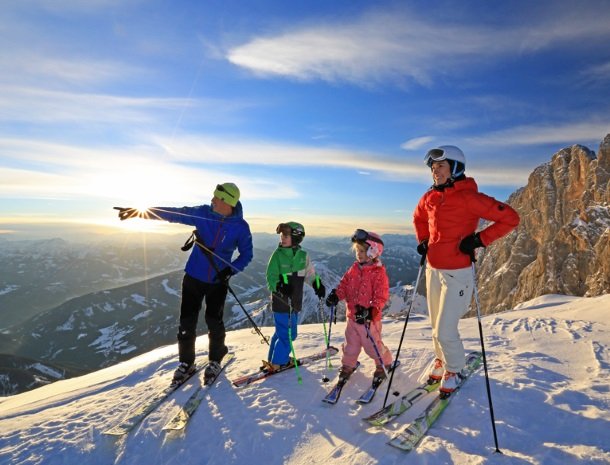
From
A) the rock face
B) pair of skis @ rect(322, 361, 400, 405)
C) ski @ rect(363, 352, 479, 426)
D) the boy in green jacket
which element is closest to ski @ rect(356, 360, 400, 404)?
pair of skis @ rect(322, 361, 400, 405)

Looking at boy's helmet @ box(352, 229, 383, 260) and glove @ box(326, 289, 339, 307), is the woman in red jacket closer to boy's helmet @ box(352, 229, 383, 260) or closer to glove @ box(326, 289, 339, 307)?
boy's helmet @ box(352, 229, 383, 260)

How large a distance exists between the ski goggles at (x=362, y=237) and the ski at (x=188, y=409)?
15.0ft

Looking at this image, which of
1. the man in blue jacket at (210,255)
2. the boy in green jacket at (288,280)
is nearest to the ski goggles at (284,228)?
the boy in green jacket at (288,280)

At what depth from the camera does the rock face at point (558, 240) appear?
6844cm

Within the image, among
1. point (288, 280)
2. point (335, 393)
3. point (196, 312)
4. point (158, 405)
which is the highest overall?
point (288, 280)

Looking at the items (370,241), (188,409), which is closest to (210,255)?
(188,409)

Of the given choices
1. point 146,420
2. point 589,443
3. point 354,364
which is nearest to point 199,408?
point 146,420

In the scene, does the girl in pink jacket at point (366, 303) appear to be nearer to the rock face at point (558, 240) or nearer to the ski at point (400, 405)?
the ski at point (400, 405)

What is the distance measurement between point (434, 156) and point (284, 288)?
173 inches

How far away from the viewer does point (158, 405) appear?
715 centimetres

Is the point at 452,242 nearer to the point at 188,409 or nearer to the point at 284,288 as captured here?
the point at 284,288

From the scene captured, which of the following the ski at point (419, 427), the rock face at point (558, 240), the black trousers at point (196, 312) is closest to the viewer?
the ski at point (419, 427)

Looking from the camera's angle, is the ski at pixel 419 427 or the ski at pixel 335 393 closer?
the ski at pixel 419 427

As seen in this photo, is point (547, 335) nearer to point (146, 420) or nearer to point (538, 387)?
point (538, 387)
